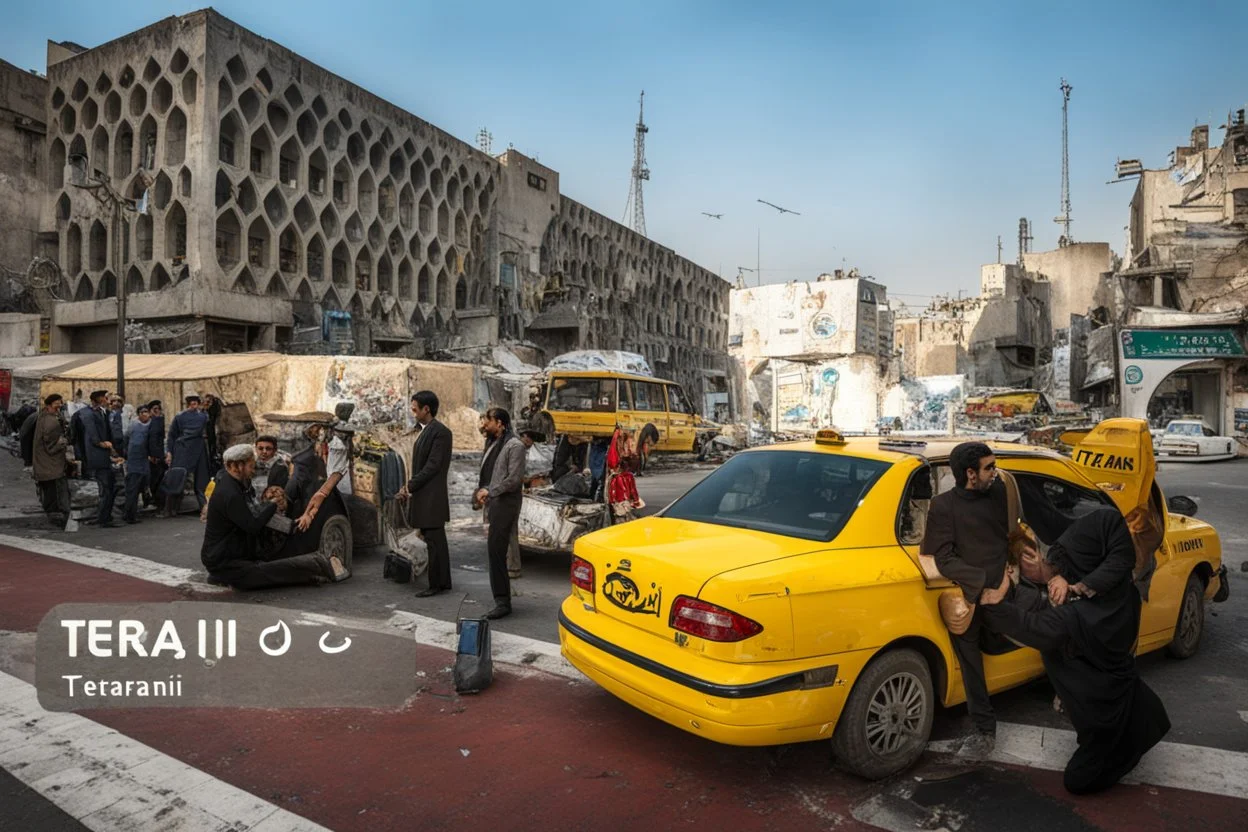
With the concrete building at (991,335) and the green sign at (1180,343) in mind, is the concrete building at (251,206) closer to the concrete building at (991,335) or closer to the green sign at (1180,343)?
the green sign at (1180,343)

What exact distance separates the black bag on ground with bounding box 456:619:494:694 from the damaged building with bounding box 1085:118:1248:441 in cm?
3194

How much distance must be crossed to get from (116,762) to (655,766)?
257 centimetres

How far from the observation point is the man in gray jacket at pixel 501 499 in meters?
6.26

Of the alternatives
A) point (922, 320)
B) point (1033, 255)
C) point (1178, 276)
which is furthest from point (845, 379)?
point (1033, 255)

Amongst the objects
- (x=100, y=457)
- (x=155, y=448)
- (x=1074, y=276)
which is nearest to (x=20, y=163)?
(x=155, y=448)

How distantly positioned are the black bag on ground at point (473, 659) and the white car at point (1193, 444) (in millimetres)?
26359

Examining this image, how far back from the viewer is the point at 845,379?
30.8 m

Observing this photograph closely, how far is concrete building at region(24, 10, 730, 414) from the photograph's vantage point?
23.5 m

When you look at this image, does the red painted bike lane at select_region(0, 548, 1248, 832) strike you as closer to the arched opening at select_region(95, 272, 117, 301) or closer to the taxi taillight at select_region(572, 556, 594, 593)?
the taxi taillight at select_region(572, 556, 594, 593)

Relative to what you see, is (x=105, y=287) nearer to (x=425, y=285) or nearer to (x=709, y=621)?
(x=425, y=285)

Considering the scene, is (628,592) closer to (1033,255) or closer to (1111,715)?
(1111,715)

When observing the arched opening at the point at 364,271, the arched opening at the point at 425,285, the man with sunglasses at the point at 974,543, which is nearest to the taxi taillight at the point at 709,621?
the man with sunglasses at the point at 974,543

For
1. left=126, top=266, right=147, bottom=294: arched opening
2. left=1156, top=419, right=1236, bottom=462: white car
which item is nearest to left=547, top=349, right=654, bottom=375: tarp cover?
left=126, top=266, right=147, bottom=294: arched opening

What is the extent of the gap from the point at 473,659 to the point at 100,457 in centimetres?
831
